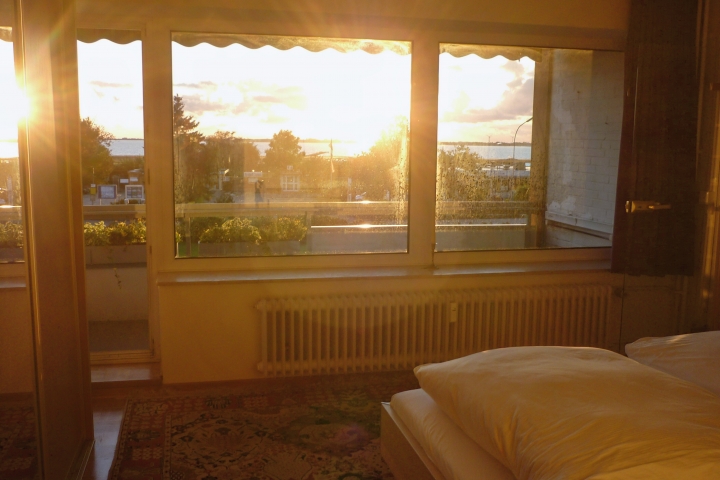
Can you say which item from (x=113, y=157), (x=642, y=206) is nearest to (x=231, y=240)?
(x=113, y=157)

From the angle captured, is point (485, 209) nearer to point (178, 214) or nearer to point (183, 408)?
point (178, 214)

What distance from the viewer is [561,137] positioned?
13.9 feet

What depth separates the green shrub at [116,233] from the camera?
392 cm

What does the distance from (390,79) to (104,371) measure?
7.86 ft

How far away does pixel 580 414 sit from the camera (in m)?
1.77

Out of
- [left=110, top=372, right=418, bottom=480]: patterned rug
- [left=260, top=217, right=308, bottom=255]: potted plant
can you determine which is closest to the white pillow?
[left=110, top=372, right=418, bottom=480]: patterned rug

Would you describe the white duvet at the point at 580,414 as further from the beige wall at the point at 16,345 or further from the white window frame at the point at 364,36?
the white window frame at the point at 364,36

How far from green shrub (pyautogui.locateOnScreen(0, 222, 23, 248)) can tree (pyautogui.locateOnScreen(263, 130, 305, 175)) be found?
179cm

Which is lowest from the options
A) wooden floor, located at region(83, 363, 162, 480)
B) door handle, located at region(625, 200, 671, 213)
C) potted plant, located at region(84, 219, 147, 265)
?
wooden floor, located at region(83, 363, 162, 480)

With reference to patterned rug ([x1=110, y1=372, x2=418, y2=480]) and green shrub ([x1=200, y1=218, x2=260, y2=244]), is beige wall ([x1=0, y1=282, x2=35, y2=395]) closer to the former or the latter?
patterned rug ([x1=110, y1=372, x2=418, y2=480])

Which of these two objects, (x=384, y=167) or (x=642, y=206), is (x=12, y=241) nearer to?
(x=384, y=167)

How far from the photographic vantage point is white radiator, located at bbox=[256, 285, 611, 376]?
3.75 metres

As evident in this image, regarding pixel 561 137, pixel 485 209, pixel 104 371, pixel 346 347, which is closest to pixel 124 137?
pixel 104 371

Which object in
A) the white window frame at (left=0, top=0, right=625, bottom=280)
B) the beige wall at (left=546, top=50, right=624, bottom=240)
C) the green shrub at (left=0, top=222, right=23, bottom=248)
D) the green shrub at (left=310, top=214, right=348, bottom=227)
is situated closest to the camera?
the green shrub at (left=0, top=222, right=23, bottom=248)
